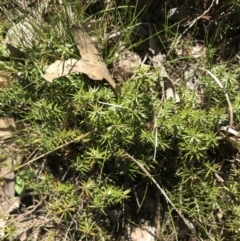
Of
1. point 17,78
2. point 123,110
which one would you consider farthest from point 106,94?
point 17,78

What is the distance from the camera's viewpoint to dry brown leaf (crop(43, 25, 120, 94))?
2031 mm

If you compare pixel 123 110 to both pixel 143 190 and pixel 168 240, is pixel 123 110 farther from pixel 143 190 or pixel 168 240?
pixel 168 240

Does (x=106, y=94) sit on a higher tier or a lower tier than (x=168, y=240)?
higher

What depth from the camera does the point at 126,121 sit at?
197 centimetres

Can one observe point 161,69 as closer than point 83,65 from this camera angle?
No

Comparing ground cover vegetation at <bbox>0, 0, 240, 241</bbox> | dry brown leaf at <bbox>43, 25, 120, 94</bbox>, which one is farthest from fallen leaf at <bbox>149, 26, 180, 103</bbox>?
dry brown leaf at <bbox>43, 25, 120, 94</bbox>

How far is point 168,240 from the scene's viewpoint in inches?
89.0

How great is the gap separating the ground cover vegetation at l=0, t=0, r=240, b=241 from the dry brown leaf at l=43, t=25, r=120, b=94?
0.05 m

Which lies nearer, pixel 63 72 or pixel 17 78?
pixel 63 72

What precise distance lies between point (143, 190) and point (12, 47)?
40.8 inches

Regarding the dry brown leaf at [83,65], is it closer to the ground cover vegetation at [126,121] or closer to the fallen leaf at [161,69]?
the ground cover vegetation at [126,121]

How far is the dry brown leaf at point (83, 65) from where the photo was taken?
2.03 metres

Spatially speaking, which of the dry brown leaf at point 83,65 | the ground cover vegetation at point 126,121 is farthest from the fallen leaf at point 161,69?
the dry brown leaf at point 83,65

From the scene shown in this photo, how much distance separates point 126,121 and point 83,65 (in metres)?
0.35
